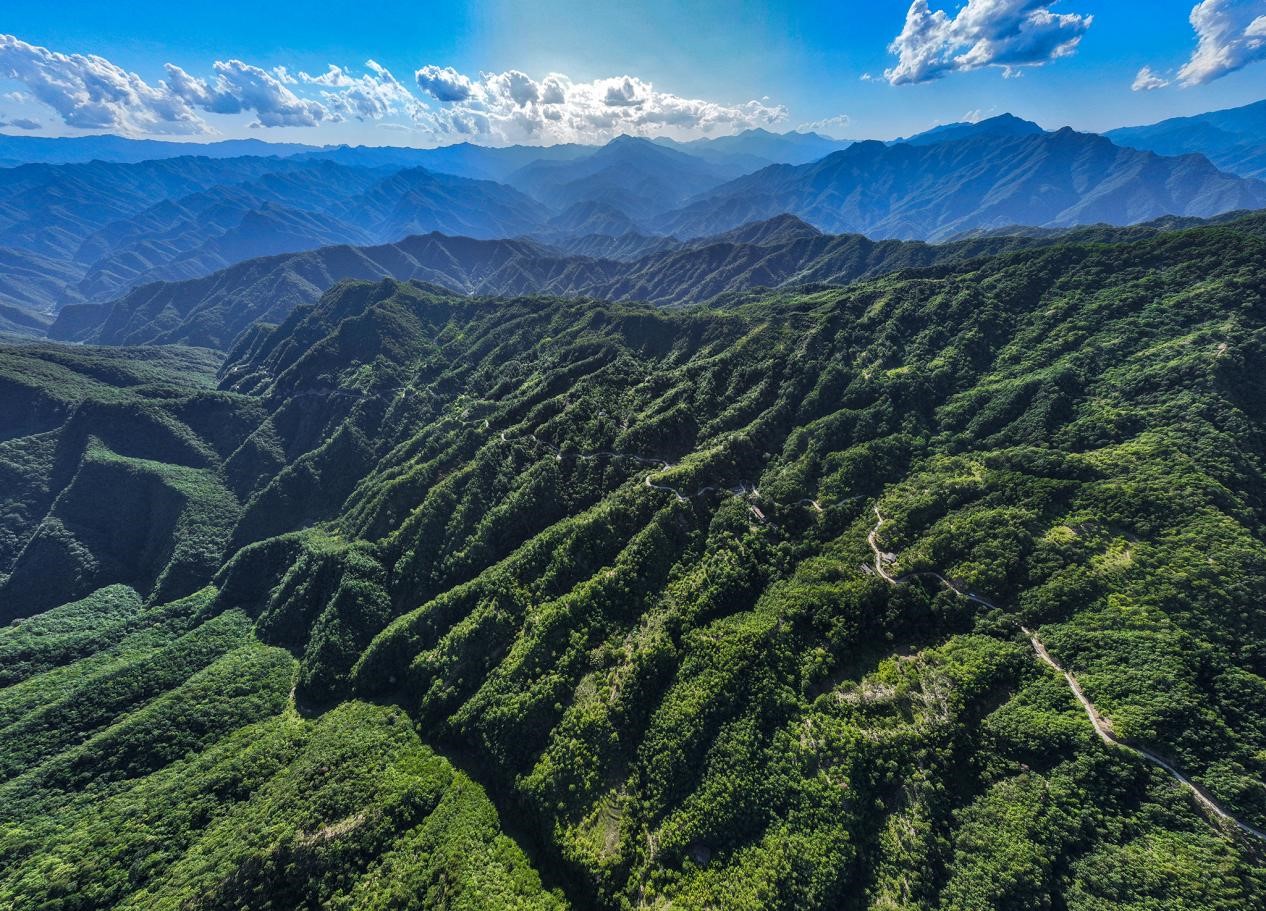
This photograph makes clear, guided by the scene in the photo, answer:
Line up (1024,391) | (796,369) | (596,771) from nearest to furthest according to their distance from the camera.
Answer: (596,771)
(1024,391)
(796,369)

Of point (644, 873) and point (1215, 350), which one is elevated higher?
point (1215, 350)

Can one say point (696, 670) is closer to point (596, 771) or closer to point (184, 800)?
point (596, 771)

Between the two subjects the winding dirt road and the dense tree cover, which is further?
the dense tree cover

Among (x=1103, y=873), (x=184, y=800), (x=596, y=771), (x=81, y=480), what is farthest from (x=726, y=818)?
(x=81, y=480)

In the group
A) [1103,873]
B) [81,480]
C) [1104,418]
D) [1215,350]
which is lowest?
[1103,873]

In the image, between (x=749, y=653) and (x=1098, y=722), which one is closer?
(x=1098, y=722)
